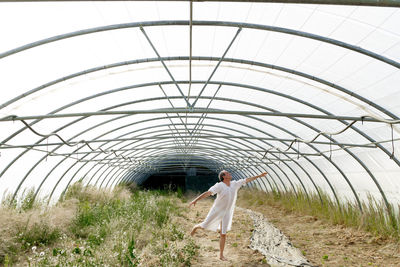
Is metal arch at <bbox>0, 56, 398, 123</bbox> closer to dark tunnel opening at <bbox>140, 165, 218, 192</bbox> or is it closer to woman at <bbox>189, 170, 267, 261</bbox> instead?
woman at <bbox>189, 170, 267, 261</bbox>

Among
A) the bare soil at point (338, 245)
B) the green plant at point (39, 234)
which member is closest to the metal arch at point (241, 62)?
the bare soil at point (338, 245)

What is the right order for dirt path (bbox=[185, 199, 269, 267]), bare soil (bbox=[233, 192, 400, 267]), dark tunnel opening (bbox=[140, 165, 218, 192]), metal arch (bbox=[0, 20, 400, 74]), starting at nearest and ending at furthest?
metal arch (bbox=[0, 20, 400, 74]), dirt path (bbox=[185, 199, 269, 267]), bare soil (bbox=[233, 192, 400, 267]), dark tunnel opening (bbox=[140, 165, 218, 192])

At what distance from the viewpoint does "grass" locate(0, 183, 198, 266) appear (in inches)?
239

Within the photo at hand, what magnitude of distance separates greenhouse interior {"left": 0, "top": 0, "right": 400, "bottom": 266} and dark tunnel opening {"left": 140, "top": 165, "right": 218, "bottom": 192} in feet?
80.1

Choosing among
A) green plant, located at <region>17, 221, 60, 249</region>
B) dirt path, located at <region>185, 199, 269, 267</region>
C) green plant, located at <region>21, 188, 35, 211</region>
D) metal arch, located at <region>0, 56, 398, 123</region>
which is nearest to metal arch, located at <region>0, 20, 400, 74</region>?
metal arch, located at <region>0, 56, 398, 123</region>

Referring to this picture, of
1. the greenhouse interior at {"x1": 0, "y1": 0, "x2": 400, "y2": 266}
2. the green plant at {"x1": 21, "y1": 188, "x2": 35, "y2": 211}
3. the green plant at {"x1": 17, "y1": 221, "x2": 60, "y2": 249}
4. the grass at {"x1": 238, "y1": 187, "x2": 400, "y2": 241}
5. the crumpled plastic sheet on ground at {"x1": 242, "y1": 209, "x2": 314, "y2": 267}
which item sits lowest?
the green plant at {"x1": 17, "y1": 221, "x2": 60, "y2": 249}

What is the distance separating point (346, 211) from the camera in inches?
482

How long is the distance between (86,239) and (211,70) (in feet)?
19.6

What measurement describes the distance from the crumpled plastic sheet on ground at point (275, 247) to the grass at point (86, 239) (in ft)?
6.09

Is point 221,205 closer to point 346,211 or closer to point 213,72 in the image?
point 213,72

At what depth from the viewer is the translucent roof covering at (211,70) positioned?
608 centimetres

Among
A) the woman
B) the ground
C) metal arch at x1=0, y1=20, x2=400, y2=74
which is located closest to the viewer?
metal arch at x1=0, y1=20, x2=400, y2=74

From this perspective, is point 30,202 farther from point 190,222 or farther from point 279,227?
point 279,227

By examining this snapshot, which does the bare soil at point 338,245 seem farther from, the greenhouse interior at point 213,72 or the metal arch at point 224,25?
the metal arch at point 224,25
